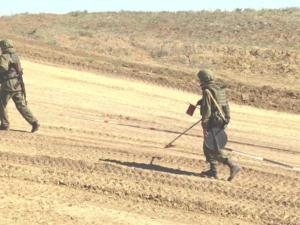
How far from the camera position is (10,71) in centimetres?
1337

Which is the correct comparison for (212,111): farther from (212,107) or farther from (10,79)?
(10,79)

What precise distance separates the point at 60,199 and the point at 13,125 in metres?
5.70

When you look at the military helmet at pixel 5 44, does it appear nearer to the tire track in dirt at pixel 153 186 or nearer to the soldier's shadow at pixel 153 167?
the tire track in dirt at pixel 153 186

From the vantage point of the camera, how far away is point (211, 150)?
11172mm

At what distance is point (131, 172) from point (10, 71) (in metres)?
3.69

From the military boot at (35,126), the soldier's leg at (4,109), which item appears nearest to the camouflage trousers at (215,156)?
the military boot at (35,126)

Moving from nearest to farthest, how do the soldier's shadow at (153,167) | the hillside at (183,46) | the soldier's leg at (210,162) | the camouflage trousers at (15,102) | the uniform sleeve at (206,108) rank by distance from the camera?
the uniform sleeve at (206,108) < the soldier's leg at (210,162) < the soldier's shadow at (153,167) < the camouflage trousers at (15,102) < the hillside at (183,46)

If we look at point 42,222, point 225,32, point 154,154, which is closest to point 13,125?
point 154,154

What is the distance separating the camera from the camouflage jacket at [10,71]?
522 inches

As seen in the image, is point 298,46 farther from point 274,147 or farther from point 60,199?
point 60,199

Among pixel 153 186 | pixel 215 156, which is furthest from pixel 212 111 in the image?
pixel 153 186

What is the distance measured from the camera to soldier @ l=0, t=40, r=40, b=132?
43.4 ft

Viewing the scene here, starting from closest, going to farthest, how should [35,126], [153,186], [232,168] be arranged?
[153,186], [232,168], [35,126]

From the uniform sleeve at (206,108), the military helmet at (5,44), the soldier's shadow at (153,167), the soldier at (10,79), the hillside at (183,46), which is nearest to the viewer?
the uniform sleeve at (206,108)
